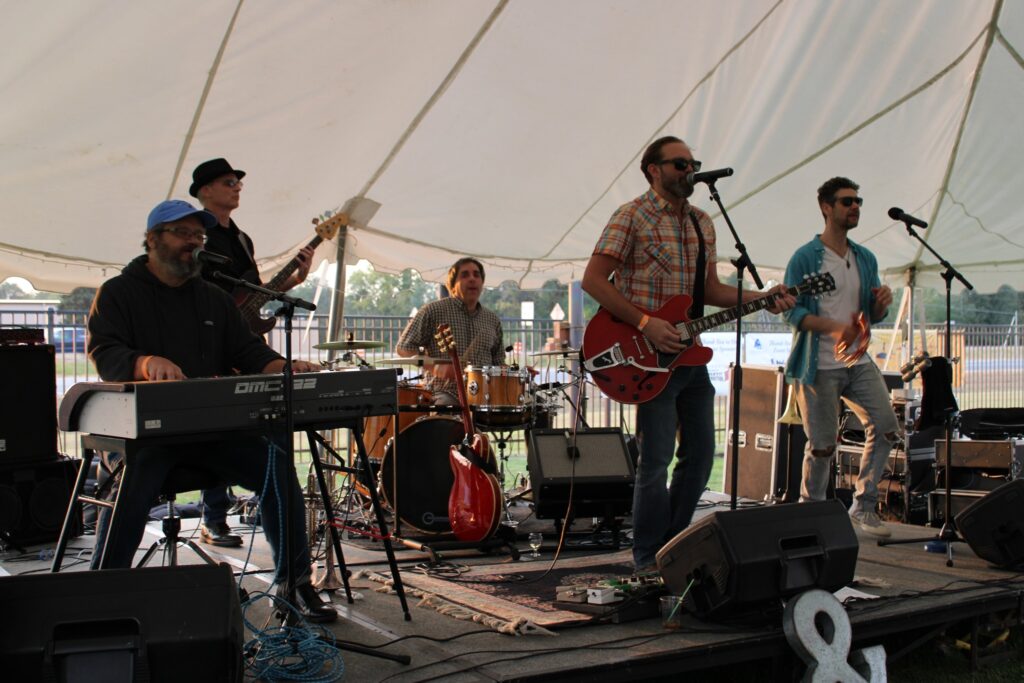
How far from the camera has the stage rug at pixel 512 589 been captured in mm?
3562

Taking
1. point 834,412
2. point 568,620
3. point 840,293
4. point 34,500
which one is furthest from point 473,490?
point 34,500

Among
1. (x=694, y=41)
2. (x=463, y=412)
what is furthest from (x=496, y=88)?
(x=463, y=412)

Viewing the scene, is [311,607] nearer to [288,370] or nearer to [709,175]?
[288,370]

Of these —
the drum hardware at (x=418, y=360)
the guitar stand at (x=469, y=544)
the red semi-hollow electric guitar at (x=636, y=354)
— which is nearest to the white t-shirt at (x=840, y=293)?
the red semi-hollow electric guitar at (x=636, y=354)

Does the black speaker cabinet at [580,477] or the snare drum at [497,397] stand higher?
the snare drum at [497,397]

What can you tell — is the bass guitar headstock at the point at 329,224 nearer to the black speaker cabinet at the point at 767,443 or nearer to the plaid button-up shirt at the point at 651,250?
the plaid button-up shirt at the point at 651,250

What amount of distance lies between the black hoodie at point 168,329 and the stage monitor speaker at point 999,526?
346 cm

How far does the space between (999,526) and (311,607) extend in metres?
3.29

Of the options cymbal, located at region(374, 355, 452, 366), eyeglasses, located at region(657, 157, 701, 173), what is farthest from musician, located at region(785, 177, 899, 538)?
cymbal, located at region(374, 355, 452, 366)

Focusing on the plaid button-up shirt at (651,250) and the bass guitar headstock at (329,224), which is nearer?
the plaid button-up shirt at (651,250)

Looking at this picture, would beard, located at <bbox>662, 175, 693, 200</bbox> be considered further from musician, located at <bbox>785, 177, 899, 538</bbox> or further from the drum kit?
the drum kit

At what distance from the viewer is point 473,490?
5.15m

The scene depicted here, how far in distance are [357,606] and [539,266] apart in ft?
17.0

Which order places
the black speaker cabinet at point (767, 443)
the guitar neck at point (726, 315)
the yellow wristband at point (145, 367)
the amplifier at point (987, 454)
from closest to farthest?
the yellow wristband at point (145, 367)
the guitar neck at point (726, 315)
the amplifier at point (987, 454)
the black speaker cabinet at point (767, 443)
